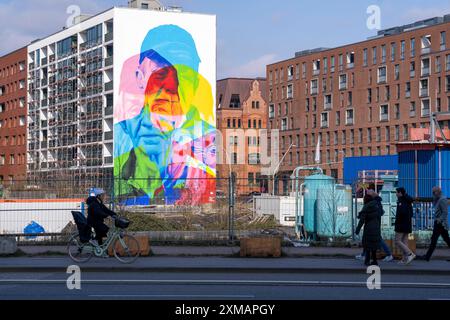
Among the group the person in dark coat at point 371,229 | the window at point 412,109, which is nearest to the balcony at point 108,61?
the window at point 412,109

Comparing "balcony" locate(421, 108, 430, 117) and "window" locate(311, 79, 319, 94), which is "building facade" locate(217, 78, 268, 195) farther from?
"balcony" locate(421, 108, 430, 117)

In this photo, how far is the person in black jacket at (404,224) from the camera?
794 inches

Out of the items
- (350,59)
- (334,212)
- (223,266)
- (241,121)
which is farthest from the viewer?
(241,121)

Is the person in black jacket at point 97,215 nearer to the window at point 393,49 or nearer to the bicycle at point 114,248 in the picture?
the bicycle at point 114,248

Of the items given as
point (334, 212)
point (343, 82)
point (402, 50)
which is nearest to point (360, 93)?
point (343, 82)

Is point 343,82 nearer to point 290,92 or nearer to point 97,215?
point 290,92

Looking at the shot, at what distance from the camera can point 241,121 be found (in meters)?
134

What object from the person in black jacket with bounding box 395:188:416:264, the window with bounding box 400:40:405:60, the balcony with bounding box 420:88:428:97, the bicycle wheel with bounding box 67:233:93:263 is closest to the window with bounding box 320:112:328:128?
the window with bounding box 400:40:405:60

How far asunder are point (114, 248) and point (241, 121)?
114 m

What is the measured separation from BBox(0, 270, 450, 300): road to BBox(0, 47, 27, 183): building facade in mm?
89852

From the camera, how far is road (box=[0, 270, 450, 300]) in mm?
14305
